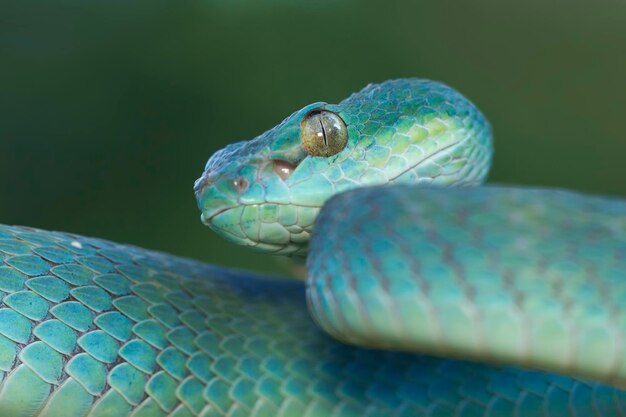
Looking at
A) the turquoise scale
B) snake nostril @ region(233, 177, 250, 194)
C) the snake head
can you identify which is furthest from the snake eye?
the turquoise scale

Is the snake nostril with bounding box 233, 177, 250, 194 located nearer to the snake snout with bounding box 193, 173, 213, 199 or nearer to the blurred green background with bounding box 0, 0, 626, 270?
the snake snout with bounding box 193, 173, 213, 199

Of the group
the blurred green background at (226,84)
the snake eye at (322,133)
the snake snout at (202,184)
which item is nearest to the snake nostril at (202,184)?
the snake snout at (202,184)

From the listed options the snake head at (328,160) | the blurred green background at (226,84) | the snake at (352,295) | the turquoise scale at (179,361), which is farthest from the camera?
the blurred green background at (226,84)

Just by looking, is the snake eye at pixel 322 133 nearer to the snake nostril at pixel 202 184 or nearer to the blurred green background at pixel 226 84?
the snake nostril at pixel 202 184

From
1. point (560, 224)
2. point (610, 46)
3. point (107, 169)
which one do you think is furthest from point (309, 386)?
point (610, 46)

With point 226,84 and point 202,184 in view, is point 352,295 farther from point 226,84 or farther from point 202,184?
point 226,84

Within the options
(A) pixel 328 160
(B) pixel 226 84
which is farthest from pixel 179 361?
(B) pixel 226 84
